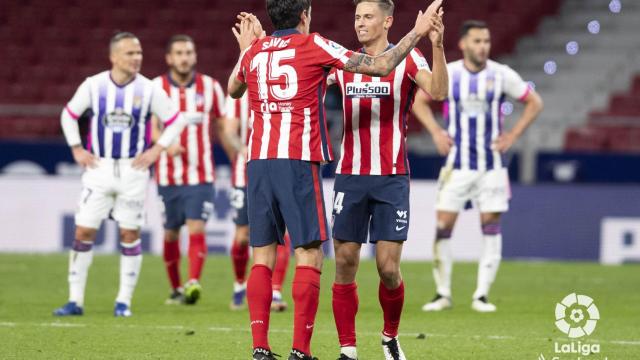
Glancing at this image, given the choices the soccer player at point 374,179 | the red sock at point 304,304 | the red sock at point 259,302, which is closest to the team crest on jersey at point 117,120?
the soccer player at point 374,179

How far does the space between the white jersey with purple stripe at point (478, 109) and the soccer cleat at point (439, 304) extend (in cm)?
110

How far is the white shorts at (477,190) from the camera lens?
10383 millimetres

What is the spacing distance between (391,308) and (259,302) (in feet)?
3.23

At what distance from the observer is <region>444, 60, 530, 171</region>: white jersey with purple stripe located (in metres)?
10.4

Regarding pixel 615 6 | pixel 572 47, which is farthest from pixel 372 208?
pixel 615 6

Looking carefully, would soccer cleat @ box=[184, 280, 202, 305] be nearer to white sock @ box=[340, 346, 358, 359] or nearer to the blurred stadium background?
the blurred stadium background

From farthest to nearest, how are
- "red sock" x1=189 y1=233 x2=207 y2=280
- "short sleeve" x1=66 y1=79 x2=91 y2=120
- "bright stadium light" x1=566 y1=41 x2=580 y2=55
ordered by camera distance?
"bright stadium light" x1=566 y1=41 x2=580 y2=55 → "red sock" x1=189 y1=233 x2=207 y2=280 → "short sleeve" x1=66 y1=79 x2=91 y2=120

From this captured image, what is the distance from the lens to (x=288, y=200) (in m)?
6.45

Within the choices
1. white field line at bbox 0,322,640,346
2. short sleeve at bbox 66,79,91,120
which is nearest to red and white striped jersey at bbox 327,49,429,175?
white field line at bbox 0,322,640,346

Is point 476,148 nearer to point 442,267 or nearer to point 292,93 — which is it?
point 442,267

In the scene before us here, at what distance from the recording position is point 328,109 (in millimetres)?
16219

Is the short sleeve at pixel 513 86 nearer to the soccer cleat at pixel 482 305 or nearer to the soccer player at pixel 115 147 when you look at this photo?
the soccer cleat at pixel 482 305

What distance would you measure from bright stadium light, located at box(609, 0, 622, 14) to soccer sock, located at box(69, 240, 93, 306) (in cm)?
1412

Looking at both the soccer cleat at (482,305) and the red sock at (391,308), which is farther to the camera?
the soccer cleat at (482,305)
